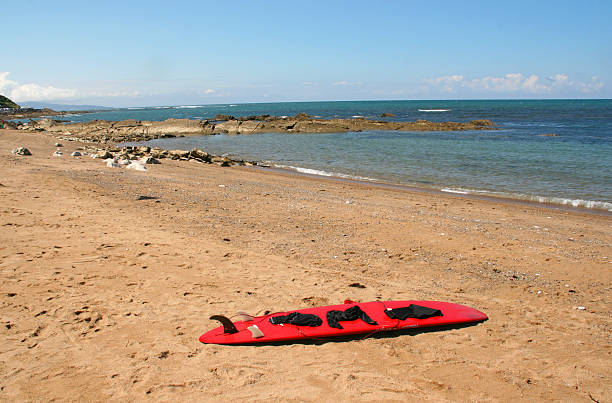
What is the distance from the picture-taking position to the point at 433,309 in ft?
17.4

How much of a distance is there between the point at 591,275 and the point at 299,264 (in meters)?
5.29

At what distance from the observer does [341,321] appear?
198 inches

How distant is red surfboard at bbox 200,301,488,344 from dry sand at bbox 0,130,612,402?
144 millimetres

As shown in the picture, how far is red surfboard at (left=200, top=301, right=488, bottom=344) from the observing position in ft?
15.3

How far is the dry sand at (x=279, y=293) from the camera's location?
3896mm

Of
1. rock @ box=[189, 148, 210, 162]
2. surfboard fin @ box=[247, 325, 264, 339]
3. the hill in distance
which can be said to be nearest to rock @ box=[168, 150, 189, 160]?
rock @ box=[189, 148, 210, 162]

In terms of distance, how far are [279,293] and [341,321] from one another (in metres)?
1.26

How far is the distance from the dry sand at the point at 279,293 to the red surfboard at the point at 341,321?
0.47 ft

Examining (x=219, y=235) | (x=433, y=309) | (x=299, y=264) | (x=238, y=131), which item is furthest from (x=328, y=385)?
(x=238, y=131)

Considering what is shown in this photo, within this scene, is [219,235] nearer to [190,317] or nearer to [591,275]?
[190,317]

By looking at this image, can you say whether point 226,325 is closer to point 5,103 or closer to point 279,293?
point 279,293

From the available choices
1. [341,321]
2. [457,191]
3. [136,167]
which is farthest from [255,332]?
[136,167]

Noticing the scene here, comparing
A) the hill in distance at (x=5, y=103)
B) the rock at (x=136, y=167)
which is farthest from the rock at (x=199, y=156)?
the hill in distance at (x=5, y=103)

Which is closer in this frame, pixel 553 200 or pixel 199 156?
pixel 553 200
